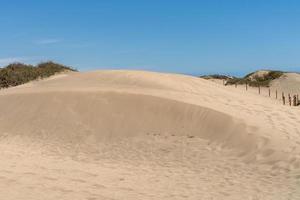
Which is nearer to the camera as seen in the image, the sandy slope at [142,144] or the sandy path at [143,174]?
the sandy path at [143,174]

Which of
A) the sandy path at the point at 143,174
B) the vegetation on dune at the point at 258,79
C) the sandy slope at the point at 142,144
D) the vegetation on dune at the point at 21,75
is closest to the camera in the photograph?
the sandy path at the point at 143,174

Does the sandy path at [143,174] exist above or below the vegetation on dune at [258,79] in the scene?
below

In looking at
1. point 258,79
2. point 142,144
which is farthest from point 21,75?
point 258,79

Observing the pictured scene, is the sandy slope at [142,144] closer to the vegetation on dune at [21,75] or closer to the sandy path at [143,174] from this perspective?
the sandy path at [143,174]

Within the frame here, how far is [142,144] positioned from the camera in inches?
576

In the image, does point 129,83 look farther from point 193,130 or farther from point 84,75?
point 193,130

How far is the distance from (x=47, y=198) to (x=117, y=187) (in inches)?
69.6

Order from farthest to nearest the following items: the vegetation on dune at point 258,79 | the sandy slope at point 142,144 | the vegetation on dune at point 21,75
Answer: the vegetation on dune at point 258,79 → the vegetation on dune at point 21,75 → the sandy slope at point 142,144

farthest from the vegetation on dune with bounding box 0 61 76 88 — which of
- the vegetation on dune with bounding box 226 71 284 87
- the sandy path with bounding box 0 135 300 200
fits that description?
the sandy path with bounding box 0 135 300 200

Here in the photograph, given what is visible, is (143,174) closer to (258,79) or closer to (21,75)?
(21,75)

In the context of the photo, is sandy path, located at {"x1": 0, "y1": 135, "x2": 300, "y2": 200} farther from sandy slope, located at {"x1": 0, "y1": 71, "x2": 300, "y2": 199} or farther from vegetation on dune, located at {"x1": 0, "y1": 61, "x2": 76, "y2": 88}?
vegetation on dune, located at {"x1": 0, "y1": 61, "x2": 76, "y2": 88}

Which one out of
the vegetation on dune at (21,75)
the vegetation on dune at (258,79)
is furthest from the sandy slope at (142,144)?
the vegetation on dune at (258,79)

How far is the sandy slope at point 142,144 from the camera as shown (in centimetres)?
1015

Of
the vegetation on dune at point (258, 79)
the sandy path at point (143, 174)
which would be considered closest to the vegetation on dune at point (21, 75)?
the vegetation on dune at point (258, 79)
